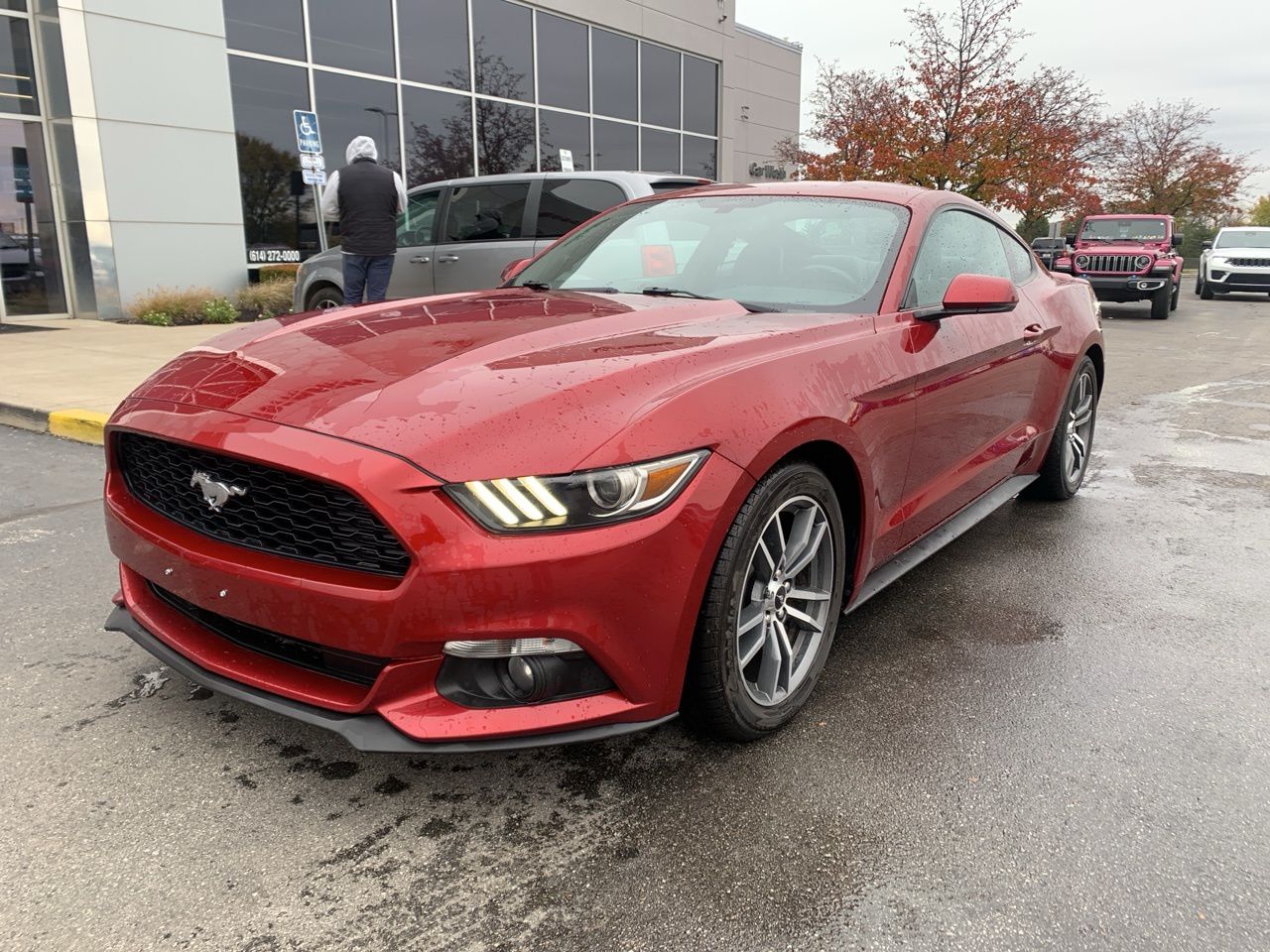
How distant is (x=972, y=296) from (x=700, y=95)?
22.2 metres

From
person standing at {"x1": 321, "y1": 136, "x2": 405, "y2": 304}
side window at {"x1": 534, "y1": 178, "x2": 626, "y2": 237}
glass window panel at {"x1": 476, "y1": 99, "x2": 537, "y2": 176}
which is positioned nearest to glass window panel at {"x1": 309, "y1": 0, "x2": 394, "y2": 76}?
glass window panel at {"x1": 476, "y1": 99, "x2": 537, "y2": 176}

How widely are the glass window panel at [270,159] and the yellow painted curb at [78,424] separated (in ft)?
27.3

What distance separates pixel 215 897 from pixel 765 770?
1292mm

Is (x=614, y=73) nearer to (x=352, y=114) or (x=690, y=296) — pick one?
(x=352, y=114)

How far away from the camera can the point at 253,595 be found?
2064 millimetres

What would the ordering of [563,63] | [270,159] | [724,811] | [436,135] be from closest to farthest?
[724,811]
[270,159]
[436,135]
[563,63]

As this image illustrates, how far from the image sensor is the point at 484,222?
8008 millimetres

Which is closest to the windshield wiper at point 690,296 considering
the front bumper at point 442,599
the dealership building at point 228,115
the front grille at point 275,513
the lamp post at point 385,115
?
the front bumper at point 442,599

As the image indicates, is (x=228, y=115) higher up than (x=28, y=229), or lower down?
higher up

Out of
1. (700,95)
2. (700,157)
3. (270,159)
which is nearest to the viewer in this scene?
(270,159)

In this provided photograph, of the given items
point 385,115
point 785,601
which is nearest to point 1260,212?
point 385,115

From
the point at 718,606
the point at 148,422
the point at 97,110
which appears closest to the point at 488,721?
the point at 718,606

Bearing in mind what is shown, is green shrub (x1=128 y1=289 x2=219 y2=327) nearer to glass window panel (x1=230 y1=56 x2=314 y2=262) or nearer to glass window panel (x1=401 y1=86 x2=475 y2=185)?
glass window panel (x1=230 y1=56 x2=314 y2=262)

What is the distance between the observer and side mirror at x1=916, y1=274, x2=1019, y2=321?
301 centimetres
